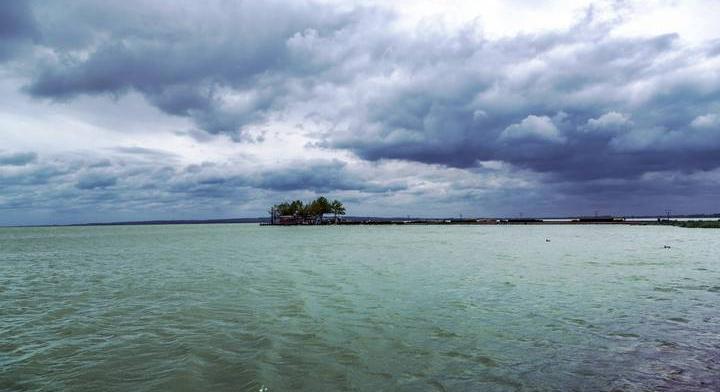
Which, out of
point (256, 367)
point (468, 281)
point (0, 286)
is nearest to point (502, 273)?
point (468, 281)

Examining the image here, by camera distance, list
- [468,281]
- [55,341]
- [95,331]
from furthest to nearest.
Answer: [468,281], [95,331], [55,341]

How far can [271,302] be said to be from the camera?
20.7 meters

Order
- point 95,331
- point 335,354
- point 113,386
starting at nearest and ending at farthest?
point 113,386 → point 335,354 → point 95,331

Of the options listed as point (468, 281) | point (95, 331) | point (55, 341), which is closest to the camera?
point (55, 341)

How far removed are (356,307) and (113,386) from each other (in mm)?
10601

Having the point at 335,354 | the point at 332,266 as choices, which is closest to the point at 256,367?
the point at 335,354

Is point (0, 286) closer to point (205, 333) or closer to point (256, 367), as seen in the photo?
point (205, 333)

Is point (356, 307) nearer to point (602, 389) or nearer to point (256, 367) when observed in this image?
point (256, 367)

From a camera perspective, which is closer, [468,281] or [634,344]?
[634,344]

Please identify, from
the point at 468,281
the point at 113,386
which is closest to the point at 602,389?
the point at 113,386

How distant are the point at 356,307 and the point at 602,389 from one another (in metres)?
11.1

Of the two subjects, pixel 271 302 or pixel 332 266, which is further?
pixel 332 266

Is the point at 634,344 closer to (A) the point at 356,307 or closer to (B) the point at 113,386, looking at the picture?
(A) the point at 356,307

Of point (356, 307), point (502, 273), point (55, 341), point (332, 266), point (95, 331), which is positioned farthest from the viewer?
point (332, 266)
